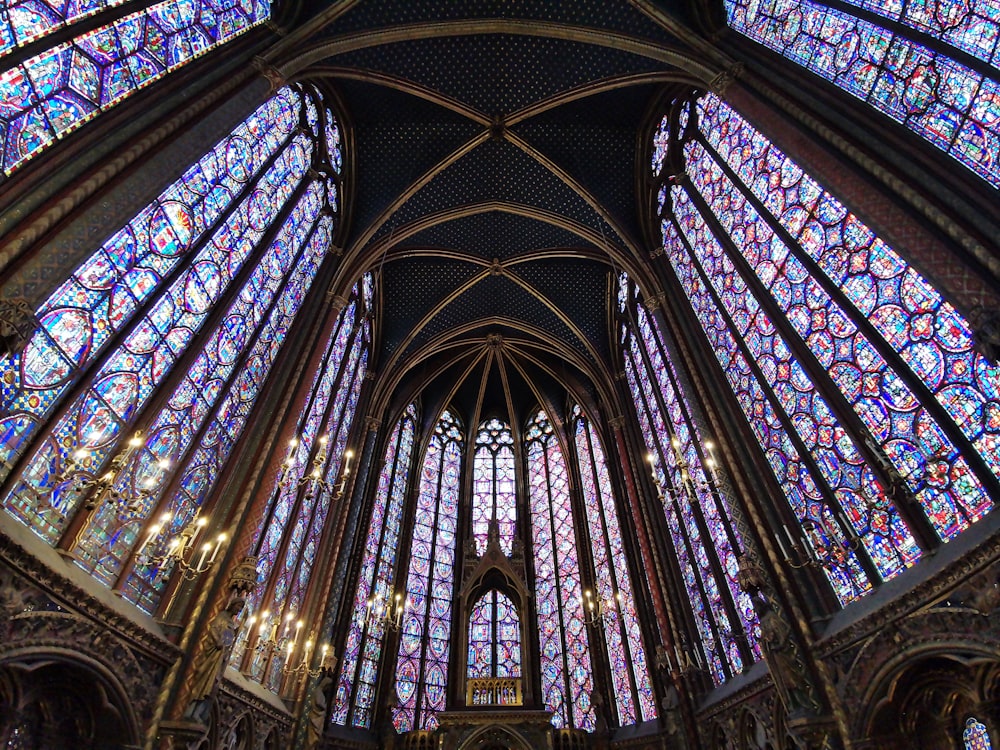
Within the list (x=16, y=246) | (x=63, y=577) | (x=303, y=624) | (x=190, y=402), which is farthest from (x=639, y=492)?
(x=16, y=246)

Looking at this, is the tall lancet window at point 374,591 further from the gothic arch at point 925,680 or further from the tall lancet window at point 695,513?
the gothic arch at point 925,680

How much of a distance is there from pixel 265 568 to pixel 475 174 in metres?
11.4

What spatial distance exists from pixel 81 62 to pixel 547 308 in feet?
47.9

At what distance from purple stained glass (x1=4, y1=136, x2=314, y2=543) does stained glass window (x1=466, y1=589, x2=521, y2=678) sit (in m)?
11.1

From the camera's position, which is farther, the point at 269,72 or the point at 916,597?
the point at 269,72

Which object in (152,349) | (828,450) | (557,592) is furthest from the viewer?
(557,592)

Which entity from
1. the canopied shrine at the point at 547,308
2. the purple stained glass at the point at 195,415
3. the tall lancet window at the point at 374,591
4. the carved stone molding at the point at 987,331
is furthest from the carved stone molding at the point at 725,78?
the tall lancet window at the point at 374,591

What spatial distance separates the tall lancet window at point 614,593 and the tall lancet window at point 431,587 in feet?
15.8

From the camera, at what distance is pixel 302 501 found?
1317cm

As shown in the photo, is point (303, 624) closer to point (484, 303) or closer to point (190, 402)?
point (190, 402)

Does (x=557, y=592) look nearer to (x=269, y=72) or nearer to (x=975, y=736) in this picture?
(x=975, y=736)

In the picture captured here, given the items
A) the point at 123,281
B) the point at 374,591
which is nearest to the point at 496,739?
the point at 374,591

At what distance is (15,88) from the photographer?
6.47m

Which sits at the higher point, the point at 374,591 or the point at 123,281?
the point at 374,591
